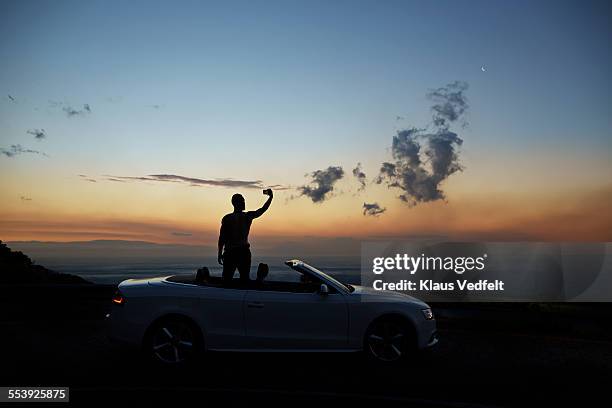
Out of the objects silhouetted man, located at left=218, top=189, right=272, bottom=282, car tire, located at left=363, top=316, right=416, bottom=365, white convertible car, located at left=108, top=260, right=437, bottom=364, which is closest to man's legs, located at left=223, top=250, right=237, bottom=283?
silhouetted man, located at left=218, top=189, right=272, bottom=282

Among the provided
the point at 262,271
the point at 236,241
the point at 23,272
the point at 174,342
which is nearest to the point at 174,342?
the point at 174,342

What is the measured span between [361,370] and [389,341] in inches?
27.9

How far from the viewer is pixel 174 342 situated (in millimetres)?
9688

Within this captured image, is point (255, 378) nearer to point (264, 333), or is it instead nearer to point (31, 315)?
point (264, 333)

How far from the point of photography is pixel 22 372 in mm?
9125

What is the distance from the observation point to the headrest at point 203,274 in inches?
406

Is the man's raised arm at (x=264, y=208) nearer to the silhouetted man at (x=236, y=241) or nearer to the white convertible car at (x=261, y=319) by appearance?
the silhouetted man at (x=236, y=241)

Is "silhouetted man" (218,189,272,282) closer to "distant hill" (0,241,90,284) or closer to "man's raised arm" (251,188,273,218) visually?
"man's raised arm" (251,188,273,218)

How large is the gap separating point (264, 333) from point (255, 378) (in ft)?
2.89

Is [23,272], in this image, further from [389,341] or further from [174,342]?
[389,341]

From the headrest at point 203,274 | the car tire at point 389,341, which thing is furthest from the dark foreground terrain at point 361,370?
the headrest at point 203,274

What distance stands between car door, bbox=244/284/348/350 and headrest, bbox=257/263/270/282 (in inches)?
15.9

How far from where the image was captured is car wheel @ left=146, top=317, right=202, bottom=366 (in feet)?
31.6

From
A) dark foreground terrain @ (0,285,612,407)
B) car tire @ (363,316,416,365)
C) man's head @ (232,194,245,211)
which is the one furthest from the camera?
man's head @ (232,194,245,211)
